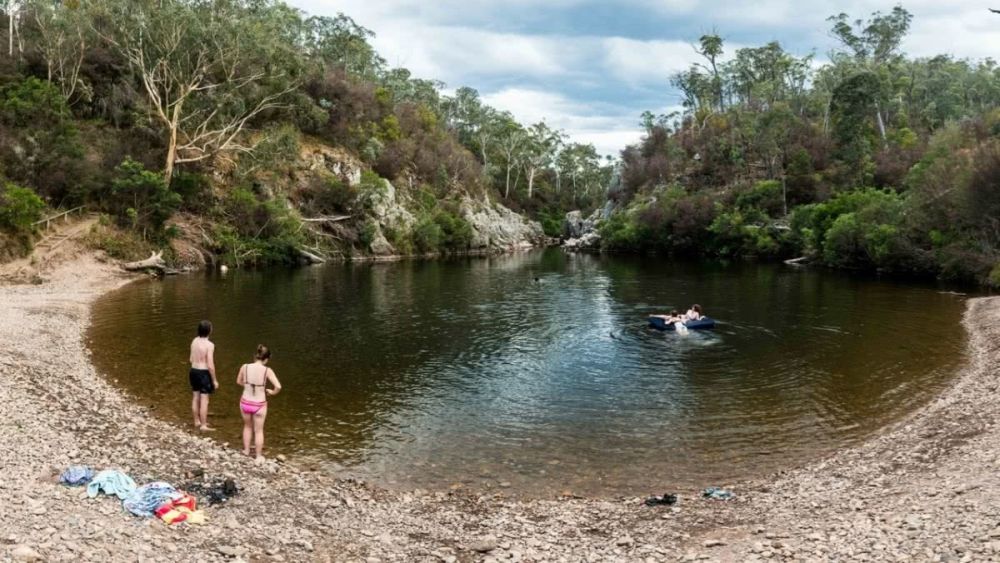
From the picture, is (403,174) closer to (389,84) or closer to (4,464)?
(389,84)

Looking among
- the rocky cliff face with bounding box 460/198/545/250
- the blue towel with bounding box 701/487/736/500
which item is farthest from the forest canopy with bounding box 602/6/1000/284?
the blue towel with bounding box 701/487/736/500

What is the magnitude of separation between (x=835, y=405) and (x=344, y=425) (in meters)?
15.2

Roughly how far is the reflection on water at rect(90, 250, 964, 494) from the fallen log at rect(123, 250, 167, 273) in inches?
252

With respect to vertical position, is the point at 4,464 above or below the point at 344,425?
above

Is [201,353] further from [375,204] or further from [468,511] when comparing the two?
[375,204]

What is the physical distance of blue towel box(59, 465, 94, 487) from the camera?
11273 millimetres

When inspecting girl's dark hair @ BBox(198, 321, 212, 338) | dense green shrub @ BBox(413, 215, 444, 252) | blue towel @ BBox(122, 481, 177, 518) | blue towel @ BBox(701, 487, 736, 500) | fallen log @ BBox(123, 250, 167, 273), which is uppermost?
dense green shrub @ BBox(413, 215, 444, 252)

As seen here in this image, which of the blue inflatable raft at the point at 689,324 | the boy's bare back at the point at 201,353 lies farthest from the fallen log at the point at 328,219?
the boy's bare back at the point at 201,353

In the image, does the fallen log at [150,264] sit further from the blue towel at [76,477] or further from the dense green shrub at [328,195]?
the blue towel at [76,477]

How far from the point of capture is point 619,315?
39.7 m

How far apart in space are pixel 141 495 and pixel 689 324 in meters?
27.5

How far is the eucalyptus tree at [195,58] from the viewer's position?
6178 cm

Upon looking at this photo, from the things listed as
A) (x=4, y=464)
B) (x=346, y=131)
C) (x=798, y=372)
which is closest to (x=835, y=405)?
(x=798, y=372)

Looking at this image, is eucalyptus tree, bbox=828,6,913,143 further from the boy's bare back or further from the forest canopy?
the boy's bare back
